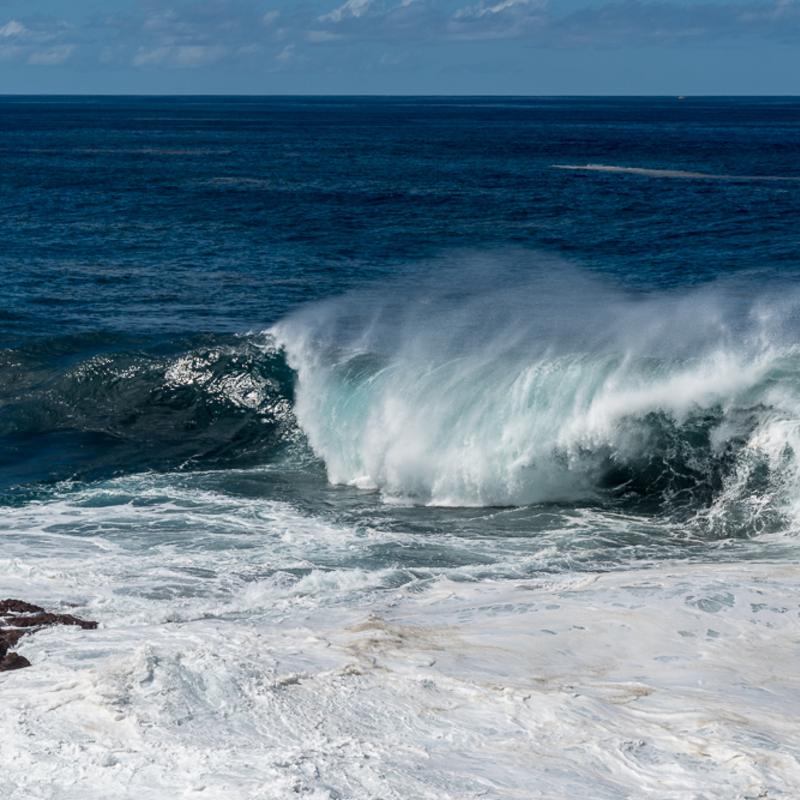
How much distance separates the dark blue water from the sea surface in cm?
16

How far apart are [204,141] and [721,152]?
4622 cm

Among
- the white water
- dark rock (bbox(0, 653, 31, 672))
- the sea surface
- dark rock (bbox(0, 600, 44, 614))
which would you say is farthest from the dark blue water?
dark rock (bbox(0, 653, 31, 672))

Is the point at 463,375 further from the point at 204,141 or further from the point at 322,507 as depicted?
the point at 204,141

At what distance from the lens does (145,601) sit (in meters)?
12.8

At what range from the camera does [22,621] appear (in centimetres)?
1170

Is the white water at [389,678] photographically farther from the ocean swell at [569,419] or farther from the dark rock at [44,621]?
the ocean swell at [569,419]

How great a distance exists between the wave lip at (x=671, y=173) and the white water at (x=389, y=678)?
5696 centimetres

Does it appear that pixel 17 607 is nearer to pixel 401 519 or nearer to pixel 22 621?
pixel 22 621

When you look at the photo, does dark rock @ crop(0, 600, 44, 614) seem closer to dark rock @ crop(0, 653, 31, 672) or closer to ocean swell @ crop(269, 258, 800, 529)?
dark rock @ crop(0, 653, 31, 672)

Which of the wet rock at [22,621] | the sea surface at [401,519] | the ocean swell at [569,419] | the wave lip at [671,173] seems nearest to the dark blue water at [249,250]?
the sea surface at [401,519]

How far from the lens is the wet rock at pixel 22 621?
11.2 meters

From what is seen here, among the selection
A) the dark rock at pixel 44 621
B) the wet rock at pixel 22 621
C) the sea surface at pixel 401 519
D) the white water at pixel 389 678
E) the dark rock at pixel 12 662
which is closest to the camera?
the white water at pixel 389 678

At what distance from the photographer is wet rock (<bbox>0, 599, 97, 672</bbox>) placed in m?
11.2

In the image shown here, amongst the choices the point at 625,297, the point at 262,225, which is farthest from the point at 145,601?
the point at 262,225
